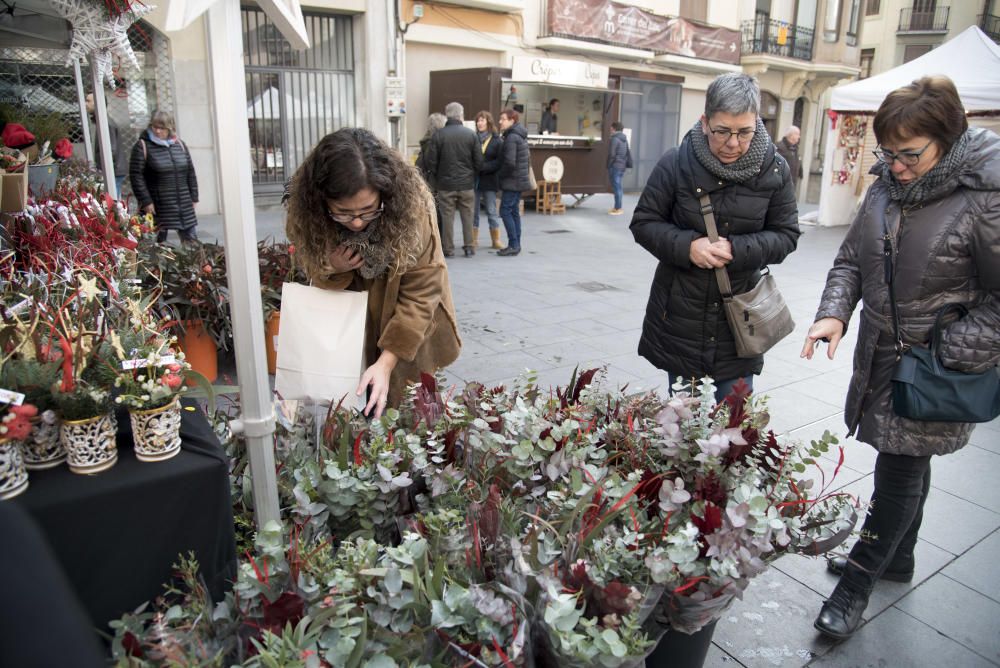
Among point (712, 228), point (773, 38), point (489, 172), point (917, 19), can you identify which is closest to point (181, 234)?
point (489, 172)

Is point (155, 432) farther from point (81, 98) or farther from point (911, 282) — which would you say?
point (81, 98)

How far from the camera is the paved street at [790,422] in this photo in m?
2.26

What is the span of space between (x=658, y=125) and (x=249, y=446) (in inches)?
751

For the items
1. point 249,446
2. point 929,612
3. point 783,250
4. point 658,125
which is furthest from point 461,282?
point 658,125

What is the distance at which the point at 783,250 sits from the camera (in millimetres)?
2586

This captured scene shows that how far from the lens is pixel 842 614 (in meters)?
2.27

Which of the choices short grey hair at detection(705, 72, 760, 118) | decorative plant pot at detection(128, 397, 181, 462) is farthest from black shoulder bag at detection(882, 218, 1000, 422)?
decorative plant pot at detection(128, 397, 181, 462)

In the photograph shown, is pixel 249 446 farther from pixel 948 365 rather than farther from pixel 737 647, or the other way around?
pixel 948 365

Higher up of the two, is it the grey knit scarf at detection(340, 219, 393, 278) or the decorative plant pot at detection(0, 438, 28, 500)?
the grey knit scarf at detection(340, 219, 393, 278)

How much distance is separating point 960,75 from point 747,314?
338 inches

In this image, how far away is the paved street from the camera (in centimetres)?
226

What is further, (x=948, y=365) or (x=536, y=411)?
(x=948, y=365)

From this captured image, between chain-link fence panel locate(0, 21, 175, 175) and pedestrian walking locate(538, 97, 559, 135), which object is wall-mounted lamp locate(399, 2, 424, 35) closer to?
pedestrian walking locate(538, 97, 559, 135)

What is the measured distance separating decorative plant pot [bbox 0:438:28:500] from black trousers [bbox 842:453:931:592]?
2165 mm
